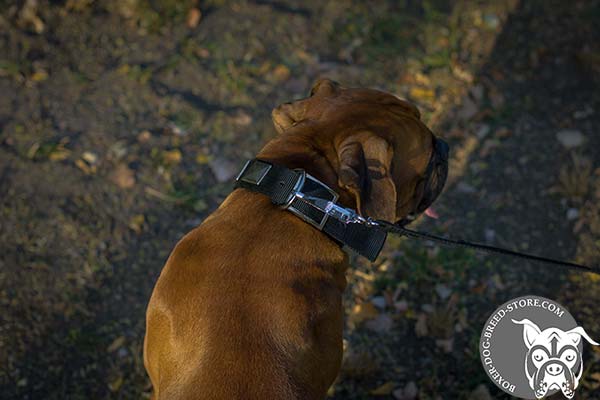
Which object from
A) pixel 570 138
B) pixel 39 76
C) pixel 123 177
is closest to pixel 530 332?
pixel 570 138


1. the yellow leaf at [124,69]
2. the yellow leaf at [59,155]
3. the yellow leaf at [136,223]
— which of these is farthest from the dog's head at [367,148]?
the yellow leaf at [124,69]

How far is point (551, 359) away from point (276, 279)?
1.66m

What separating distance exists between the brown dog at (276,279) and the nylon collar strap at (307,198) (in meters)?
0.08

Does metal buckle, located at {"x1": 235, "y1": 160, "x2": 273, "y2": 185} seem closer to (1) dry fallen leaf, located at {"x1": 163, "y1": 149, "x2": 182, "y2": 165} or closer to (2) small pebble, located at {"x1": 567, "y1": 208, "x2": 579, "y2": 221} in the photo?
(1) dry fallen leaf, located at {"x1": 163, "y1": 149, "x2": 182, "y2": 165}

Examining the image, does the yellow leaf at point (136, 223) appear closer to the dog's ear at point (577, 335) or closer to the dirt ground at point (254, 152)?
the dirt ground at point (254, 152)

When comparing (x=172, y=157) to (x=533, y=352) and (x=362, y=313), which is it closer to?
(x=362, y=313)

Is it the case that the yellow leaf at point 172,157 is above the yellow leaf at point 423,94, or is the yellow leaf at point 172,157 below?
below

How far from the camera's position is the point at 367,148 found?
245 cm

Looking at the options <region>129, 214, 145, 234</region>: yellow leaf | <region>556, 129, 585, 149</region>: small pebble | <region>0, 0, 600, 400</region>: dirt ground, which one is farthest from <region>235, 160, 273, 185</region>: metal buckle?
<region>556, 129, 585, 149</region>: small pebble

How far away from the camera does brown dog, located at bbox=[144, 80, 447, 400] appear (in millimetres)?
2109

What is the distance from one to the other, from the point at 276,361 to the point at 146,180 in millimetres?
2600

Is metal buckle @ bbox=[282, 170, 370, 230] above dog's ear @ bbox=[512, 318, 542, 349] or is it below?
above

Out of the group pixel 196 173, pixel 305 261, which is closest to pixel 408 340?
pixel 305 261

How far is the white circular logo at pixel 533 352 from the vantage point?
2.95 m
